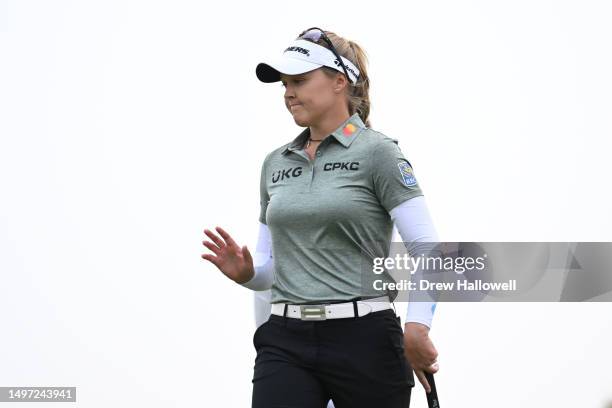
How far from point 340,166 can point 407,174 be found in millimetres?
263

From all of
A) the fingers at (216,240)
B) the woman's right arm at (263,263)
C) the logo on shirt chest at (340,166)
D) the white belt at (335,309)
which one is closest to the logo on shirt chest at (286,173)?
the logo on shirt chest at (340,166)

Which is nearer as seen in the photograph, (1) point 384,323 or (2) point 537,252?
(1) point 384,323

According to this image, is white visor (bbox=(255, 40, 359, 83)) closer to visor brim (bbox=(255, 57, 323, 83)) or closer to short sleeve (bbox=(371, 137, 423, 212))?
visor brim (bbox=(255, 57, 323, 83))

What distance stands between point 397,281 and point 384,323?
0.65ft

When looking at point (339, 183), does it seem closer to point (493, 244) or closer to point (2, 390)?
point (493, 244)

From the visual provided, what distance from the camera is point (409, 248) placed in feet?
13.0

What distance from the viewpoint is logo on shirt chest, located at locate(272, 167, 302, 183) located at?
4230 mm

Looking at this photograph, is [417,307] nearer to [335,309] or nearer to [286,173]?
[335,309]

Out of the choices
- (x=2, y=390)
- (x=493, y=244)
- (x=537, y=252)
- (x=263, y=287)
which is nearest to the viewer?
(x=263, y=287)

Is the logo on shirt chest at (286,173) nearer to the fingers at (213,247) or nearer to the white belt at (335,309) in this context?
the fingers at (213,247)

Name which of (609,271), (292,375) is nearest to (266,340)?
(292,375)

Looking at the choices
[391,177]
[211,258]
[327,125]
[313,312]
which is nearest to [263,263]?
[211,258]

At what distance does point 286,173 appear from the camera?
14.0ft

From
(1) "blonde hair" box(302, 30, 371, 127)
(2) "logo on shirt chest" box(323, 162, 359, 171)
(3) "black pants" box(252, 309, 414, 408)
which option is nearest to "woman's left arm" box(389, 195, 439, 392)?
(3) "black pants" box(252, 309, 414, 408)
